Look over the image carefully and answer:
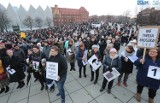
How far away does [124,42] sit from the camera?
1148 centimetres

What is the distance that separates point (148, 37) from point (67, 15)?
9421 cm

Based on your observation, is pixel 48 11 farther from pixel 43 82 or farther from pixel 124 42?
pixel 43 82

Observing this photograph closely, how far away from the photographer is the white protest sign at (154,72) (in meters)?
2.81

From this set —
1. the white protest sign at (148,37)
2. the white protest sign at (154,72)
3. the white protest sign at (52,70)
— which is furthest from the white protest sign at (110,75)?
the white protest sign at (52,70)

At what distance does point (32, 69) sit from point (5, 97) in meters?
1.57

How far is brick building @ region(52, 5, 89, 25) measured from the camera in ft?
258

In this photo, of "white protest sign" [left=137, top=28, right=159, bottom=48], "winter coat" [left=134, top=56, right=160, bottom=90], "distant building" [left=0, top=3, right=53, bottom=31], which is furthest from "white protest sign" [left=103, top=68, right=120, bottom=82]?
"distant building" [left=0, top=3, right=53, bottom=31]

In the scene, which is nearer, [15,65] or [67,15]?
[15,65]

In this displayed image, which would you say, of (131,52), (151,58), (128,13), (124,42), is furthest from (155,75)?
(128,13)

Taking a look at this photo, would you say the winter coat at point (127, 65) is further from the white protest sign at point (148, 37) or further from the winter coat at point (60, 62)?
the winter coat at point (60, 62)

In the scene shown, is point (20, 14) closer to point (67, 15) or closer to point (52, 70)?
point (67, 15)

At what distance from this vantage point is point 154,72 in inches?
112

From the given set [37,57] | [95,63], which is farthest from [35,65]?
[95,63]

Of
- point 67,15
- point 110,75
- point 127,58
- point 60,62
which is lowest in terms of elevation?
point 110,75
